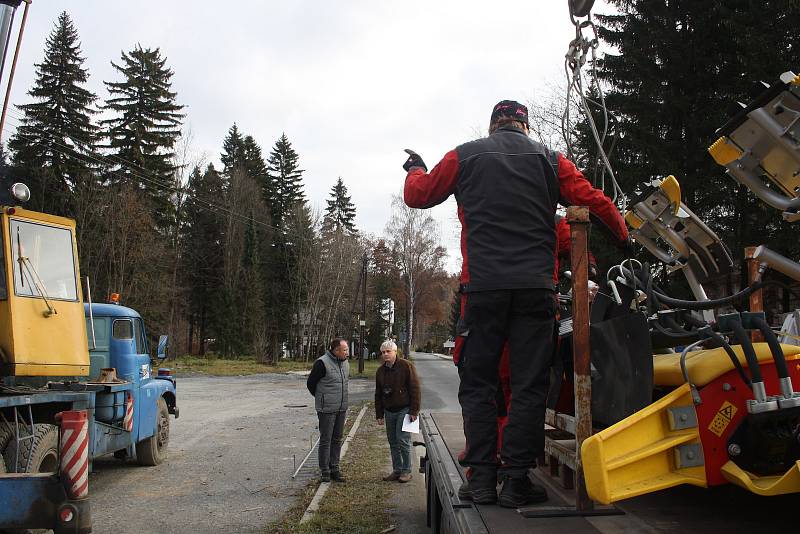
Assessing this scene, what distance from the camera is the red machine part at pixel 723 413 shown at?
240 centimetres

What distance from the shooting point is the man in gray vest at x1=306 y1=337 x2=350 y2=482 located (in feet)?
29.1

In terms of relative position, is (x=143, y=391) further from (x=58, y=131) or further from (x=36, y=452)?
(x=58, y=131)

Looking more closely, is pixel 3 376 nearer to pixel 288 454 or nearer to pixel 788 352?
pixel 288 454

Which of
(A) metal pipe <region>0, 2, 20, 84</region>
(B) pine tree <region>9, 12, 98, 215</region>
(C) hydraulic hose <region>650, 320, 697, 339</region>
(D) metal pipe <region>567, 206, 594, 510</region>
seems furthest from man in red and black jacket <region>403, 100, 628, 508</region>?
(B) pine tree <region>9, 12, 98, 215</region>

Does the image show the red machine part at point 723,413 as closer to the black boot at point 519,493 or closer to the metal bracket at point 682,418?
the metal bracket at point 682,418

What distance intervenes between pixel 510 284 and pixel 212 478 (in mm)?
7609

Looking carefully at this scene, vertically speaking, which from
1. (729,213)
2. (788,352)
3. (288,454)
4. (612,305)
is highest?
(729,213)

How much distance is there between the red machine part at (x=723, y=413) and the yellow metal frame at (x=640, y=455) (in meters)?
0.04

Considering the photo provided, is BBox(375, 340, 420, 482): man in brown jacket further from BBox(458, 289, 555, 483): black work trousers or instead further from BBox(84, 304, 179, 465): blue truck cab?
BBox(458, 289, 555, 483): black work trousers

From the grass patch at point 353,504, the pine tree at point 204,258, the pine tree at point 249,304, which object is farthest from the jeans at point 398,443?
the pine tree at point 204,258

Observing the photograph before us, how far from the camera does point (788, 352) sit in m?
2.42

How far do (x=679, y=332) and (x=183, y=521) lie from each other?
5855 millimetres

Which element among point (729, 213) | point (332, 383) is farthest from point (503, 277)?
point (729, 213)

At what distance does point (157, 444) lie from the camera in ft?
34.4
